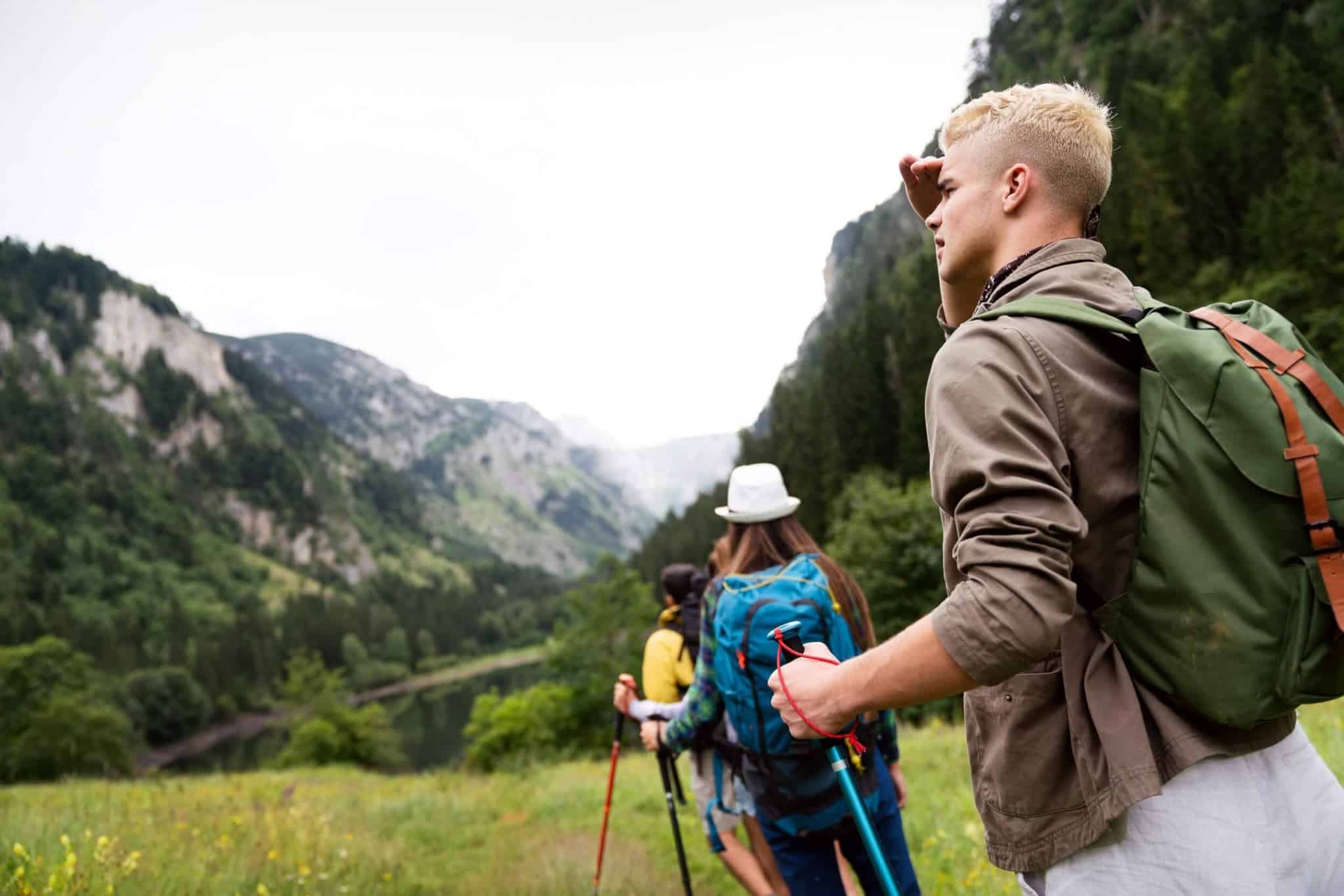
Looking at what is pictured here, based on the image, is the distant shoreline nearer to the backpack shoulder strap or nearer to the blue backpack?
the blue backpack

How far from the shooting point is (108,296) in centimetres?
19675

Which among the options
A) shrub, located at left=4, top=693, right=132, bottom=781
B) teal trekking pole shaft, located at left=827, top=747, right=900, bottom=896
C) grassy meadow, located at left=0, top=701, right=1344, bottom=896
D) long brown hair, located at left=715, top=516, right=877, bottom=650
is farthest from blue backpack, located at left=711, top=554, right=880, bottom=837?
shrub, located at left=4, top=693, right=132, bottom=781

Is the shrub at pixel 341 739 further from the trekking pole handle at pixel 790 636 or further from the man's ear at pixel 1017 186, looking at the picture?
the man's ear at pixel 1017 186

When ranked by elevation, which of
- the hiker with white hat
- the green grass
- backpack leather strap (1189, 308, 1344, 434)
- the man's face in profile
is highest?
the man's face in profile

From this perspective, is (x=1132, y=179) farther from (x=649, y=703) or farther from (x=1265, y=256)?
(x=649, y=703)

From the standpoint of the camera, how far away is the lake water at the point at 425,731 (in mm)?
74188

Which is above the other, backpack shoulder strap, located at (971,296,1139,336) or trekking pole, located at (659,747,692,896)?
backpack shoulder strap, located at (971,296,1139,336)

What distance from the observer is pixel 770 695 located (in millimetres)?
3697

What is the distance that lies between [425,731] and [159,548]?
101 metres

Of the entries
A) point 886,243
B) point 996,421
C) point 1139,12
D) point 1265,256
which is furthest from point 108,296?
point 996,421

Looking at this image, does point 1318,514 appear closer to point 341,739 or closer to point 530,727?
point 530,727

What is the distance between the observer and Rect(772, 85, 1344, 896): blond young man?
144 cm

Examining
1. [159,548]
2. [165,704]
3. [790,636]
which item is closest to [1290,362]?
[790,636]

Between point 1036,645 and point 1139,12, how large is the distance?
79.8 meters
